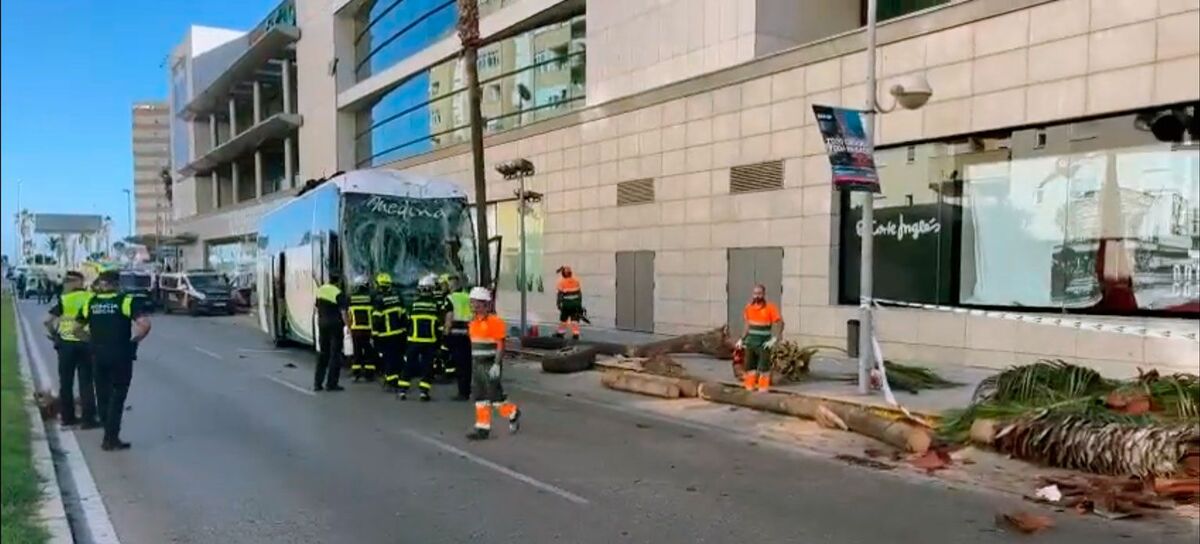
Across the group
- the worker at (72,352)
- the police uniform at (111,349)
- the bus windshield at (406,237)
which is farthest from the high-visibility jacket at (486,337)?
the bus windshield at (406,237)

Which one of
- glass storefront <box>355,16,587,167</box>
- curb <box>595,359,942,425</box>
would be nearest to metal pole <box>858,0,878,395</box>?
curb <box>595,359,942,425</box>

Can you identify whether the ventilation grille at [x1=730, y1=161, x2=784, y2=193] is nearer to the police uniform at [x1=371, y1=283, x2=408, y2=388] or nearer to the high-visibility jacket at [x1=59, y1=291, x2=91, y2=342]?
the police uniform at [x1=371, y1=283, x2=408, y2=388]

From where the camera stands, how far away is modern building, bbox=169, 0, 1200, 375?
12.5 m

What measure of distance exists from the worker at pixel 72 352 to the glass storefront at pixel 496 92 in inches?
684

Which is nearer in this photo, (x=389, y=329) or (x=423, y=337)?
(x=423, y=337)

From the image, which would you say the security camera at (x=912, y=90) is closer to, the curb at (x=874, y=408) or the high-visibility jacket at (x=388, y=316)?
the curb at (x=874, y=408)

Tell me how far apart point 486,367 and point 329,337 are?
470 cm

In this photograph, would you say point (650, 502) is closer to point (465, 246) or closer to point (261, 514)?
point (261, 514)

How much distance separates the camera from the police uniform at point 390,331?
13.2m

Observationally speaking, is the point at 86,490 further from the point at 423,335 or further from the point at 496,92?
the point at 496,92

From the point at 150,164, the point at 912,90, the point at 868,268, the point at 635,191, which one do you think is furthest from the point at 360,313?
the point at 150,164

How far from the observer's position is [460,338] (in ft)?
42.4

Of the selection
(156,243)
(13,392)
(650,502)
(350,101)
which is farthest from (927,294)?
(156,243)

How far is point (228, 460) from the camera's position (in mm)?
8352
